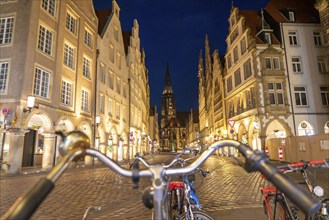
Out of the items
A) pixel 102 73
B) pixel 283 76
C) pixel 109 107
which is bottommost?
pixel 109 107

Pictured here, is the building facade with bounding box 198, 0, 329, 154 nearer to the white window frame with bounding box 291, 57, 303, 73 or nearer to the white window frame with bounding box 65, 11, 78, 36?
the white window frame with bounding box 291, 57, 303, 73

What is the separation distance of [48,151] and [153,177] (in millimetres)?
18029

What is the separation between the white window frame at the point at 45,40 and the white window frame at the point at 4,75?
2.41m

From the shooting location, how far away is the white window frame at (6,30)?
16375 millimetres

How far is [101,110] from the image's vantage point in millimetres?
25734

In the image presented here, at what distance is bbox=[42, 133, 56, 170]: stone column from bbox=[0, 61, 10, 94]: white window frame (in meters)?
3.97

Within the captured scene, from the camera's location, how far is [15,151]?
14.5 meters

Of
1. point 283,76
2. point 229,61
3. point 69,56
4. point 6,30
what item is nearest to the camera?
point 6,30

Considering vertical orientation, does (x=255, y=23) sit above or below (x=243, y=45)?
above

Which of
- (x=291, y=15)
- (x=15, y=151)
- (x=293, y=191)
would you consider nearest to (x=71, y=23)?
(x=15, y=151)

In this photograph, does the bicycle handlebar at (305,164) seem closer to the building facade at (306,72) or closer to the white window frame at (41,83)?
the white window frame at (41,83)

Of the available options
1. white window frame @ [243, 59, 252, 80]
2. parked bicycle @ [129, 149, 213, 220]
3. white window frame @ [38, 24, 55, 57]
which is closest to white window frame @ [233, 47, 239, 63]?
white window frame @ [243, 59, 252, 80]

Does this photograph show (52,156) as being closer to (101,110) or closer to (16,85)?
(16,85)

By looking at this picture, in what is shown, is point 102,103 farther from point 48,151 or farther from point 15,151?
point 15,151
